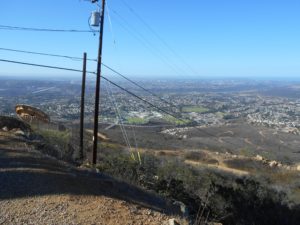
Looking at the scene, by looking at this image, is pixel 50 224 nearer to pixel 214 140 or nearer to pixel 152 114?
pixel 214 140

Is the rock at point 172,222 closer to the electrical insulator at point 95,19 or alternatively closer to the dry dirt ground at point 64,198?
the dry dirt ground at point 64,198

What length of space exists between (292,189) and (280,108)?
92.1m

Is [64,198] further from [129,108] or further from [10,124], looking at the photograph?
[129,108]

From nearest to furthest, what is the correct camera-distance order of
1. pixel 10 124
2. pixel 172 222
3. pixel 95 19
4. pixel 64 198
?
pixel 172 222 < pixel 64 198 < pixel 95 19 < pixel 10 124

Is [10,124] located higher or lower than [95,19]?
lower

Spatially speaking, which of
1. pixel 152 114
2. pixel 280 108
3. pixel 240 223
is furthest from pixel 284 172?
→ pixel 280 108

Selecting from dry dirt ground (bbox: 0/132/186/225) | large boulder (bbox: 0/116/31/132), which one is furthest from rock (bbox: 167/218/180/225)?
large boulder (bbox: 0/116/31/132)

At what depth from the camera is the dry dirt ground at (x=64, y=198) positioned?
30.2 ft

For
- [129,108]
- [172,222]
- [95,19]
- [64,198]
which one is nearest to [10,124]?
[95,19]

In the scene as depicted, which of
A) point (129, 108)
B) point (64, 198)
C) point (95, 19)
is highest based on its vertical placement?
point (95, 19)

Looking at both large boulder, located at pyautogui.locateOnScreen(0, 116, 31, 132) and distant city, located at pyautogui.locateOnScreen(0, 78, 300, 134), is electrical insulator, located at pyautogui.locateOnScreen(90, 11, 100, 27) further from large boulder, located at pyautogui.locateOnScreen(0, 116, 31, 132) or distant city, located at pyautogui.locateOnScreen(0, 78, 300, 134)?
distant city, located at pyautogui.locateOnScreen(0, 78, 300, 134)

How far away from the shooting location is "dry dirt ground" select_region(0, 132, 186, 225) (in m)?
9.20

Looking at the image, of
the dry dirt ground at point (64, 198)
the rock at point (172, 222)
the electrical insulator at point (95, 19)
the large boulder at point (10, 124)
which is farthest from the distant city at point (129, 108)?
the rock at point (172, 222)

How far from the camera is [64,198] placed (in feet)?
33.6
